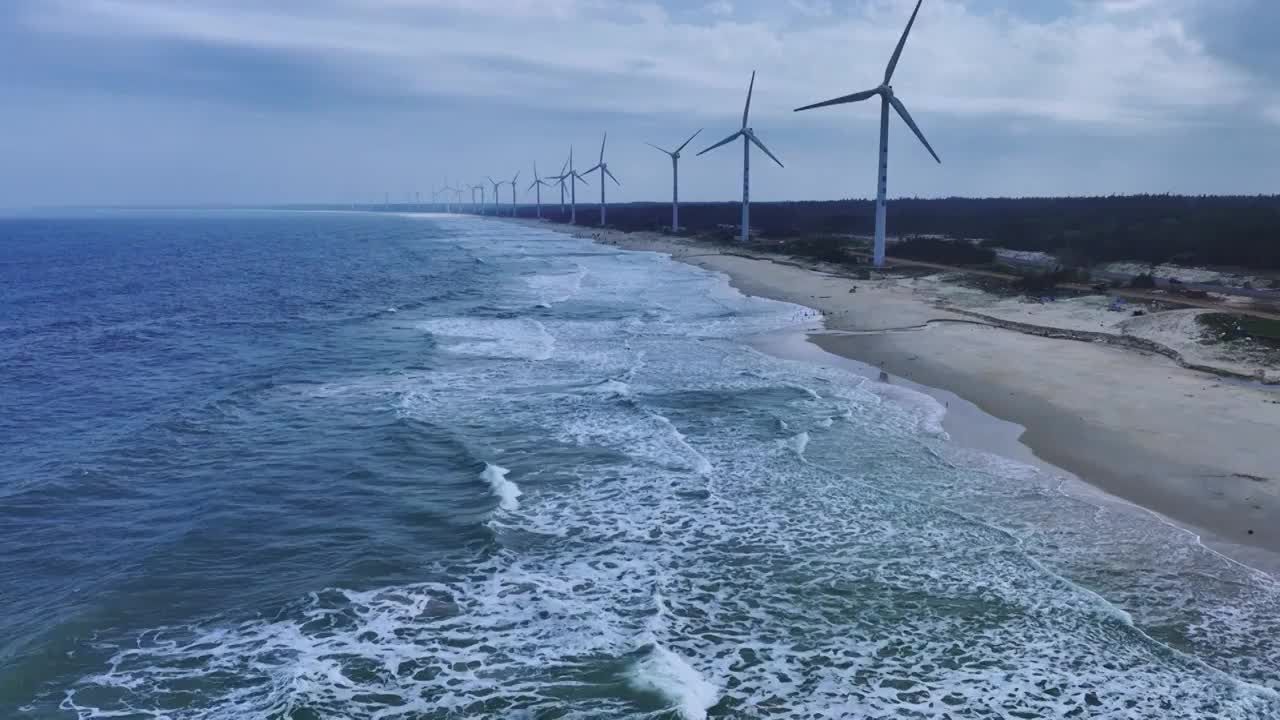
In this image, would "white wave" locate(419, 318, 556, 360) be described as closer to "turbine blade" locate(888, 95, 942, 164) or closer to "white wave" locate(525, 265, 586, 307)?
"white wave" locate(525, 265, 586, 307)

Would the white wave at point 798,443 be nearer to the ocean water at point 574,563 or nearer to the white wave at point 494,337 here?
the ocean water at point 574,563

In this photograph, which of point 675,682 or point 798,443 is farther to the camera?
Answer: point 798,443

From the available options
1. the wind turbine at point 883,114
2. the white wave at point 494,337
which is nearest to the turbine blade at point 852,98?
the wind turbine at point 883,114

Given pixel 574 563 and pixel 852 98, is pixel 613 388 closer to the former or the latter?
pixel 574 563

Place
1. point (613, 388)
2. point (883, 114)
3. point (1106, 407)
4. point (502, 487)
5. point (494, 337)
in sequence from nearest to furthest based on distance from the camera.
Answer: point (502, 487), point (1106, 407), point (613, 388), point (494, 337), point (883, 114)

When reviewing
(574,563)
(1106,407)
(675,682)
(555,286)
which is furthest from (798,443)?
(555,286)

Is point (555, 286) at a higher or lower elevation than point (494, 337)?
higher
